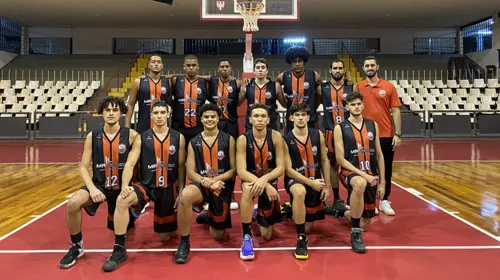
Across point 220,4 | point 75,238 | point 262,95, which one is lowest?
point 75,238

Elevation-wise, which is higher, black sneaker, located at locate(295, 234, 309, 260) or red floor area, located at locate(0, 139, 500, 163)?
red floor area, located at locate(0, 139, 500, 163)

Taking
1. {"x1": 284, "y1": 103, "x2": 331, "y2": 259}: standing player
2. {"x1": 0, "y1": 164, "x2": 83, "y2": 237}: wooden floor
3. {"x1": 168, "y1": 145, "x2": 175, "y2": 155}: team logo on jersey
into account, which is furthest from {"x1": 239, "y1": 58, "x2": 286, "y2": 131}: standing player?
{"x1": 0, "y1": 164, "x2": 83, "y2": 237}: wooden floor

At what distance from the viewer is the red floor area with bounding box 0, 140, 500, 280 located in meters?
2.67

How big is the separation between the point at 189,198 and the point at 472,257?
7.13 ft

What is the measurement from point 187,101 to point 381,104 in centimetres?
210

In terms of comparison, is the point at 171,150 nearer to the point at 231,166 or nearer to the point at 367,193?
the point at 231,166

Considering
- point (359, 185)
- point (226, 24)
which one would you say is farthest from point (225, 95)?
point (226, 24)

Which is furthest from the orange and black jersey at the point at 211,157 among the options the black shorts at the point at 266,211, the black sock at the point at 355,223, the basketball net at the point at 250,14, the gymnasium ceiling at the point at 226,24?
the gymnasium ceiling at the point at 226,24

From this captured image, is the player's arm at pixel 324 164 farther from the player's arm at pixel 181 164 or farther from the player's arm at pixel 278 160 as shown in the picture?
the player's arm at pixel 181 164

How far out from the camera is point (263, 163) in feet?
11.1

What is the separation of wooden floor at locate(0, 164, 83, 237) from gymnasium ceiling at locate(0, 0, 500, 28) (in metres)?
8.99

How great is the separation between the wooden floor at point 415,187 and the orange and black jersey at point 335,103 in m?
1.22

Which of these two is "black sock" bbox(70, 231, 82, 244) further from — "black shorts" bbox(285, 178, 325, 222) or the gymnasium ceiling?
the gymnasium ceiling

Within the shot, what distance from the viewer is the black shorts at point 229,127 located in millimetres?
4316
